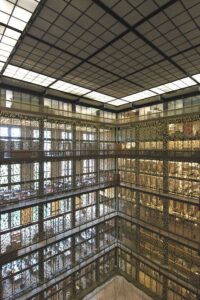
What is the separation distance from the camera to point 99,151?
62.4 feet

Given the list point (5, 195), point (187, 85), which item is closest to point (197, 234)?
point (187, 85)

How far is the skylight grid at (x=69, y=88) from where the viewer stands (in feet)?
51.9

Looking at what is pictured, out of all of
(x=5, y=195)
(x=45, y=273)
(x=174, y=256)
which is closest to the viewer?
(x=5, y=195)

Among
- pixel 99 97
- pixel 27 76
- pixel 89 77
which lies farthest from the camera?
pixel 99 97

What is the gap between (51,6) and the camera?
827cm

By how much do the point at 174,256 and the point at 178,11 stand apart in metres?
15.2

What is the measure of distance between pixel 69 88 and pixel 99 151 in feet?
18.4

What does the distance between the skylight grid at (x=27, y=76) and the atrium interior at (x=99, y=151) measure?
64 millimetres

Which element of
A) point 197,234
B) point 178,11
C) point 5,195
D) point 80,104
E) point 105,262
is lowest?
point 105,262

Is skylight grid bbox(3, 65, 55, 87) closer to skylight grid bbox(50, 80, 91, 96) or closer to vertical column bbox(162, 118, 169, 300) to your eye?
skylight grid bbox(50, 80, 91, 96)

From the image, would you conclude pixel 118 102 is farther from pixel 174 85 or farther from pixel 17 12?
→ pixel 17 12

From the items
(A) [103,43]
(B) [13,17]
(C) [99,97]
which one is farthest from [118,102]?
(B) [13,17]

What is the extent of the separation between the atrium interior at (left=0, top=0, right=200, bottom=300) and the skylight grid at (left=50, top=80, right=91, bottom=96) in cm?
8

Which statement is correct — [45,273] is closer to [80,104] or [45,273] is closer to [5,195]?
[5,195]
